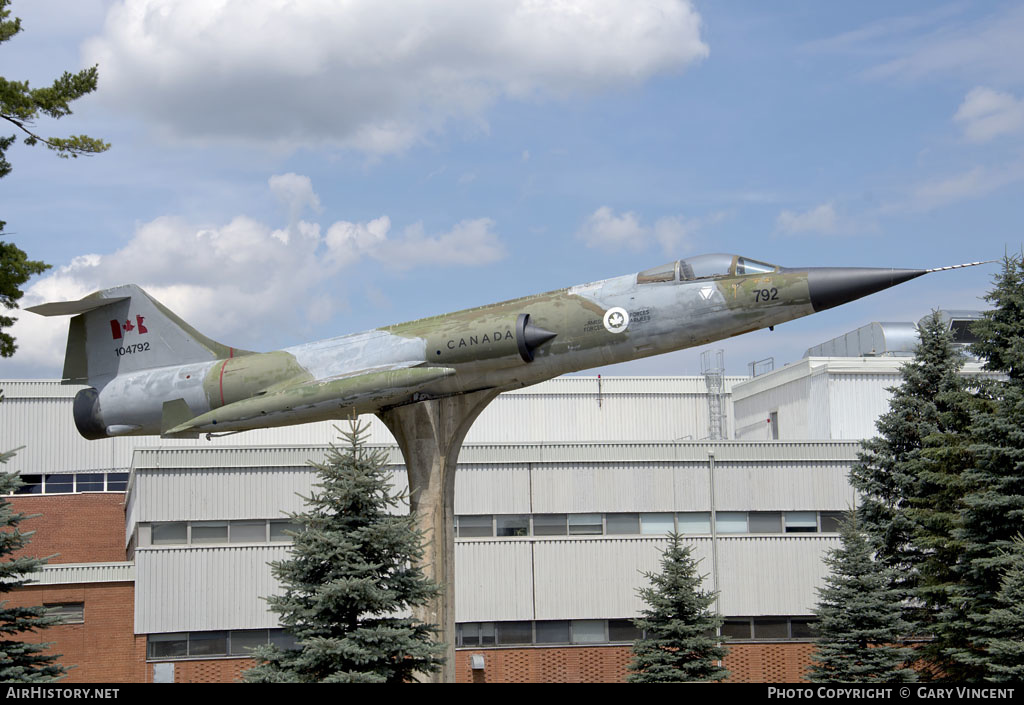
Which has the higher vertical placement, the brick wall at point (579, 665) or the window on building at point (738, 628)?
the window on building at point (738, 628)

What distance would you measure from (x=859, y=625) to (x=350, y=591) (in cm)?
1409

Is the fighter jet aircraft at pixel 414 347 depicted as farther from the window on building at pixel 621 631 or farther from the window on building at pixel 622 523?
the window on building at pixel 621 631

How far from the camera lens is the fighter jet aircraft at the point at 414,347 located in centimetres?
1792

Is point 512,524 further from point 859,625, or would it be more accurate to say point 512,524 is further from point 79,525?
point 79,525

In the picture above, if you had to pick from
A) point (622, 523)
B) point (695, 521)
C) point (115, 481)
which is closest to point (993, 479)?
point (695, 521)

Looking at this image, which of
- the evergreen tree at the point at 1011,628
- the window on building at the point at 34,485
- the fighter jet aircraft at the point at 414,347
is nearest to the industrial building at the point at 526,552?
the fighter jet aircraft at the point at 414,347

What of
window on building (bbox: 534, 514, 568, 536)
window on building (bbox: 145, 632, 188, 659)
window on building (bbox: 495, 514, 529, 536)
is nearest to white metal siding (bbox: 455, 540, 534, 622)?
window on building (bbox: 495, 514, 529, 536)

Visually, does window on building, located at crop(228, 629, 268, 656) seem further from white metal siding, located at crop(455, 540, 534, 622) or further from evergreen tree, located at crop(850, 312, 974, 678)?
evergreen tree, located at crop(850, 312, 974, 678)

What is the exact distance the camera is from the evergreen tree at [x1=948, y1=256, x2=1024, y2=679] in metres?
22.6

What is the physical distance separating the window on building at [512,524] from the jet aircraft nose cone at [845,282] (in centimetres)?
1755

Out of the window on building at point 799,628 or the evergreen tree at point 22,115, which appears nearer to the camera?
the evergreen tree at point 22,115

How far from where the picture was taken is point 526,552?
33250 mm

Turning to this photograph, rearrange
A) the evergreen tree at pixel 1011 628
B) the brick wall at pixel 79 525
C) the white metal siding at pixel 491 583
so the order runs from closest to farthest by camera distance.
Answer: the evergreen tree at pixel 1011 628 → the white metal siding at pixel 491 583 → the brick wall at pixel 79 525

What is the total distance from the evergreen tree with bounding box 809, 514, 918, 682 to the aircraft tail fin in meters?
14.8
